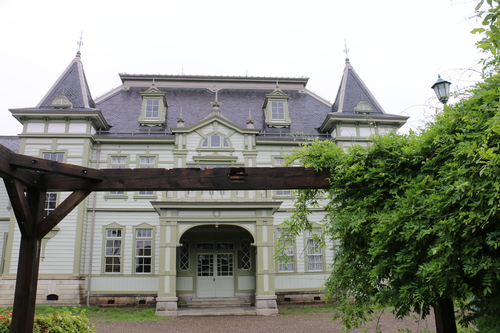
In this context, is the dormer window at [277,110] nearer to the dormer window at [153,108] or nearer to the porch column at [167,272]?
the dormer window at [153,108]

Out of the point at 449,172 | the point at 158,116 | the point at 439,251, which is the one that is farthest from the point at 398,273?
A: the point at 158,116

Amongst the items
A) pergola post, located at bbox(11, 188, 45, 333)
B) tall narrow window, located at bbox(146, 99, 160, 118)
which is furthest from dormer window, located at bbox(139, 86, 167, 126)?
pergola post, located at bbox(11, 188, 45, 333)

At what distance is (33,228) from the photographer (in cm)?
531

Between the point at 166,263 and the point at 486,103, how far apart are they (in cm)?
1381

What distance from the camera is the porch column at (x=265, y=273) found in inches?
598

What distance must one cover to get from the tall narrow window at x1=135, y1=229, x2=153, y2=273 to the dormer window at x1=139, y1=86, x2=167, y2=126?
5.54 metres

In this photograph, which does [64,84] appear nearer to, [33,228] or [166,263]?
[166,263]

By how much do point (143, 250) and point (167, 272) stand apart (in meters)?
3.15

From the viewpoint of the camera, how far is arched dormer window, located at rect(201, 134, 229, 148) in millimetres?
18391

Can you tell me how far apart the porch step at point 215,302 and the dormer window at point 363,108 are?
10.7 metres

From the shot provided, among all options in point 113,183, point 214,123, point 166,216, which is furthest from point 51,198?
point 113,183

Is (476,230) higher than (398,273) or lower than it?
higher

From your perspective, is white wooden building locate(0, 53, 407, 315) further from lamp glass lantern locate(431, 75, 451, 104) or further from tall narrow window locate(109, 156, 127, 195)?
lamp glass lantern locate(431, 75, 451, 104)

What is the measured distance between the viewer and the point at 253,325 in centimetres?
1298
